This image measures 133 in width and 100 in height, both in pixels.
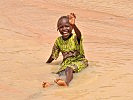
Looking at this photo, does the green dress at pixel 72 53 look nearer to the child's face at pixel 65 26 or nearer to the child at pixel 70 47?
the child at pixel 70 47

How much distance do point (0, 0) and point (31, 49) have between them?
619 centimetres

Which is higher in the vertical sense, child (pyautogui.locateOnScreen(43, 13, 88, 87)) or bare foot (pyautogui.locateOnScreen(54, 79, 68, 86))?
child (pyautogui.locateOnScreen(43, 13, 88, 87))

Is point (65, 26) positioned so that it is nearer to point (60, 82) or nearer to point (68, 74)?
point (68, 74)

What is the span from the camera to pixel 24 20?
1060 centimetres

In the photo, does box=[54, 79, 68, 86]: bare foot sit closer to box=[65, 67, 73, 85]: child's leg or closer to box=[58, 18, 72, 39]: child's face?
box=[65, 67, 73, 85]: child's leg

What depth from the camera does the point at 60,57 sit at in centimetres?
707

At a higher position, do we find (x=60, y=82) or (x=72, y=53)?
(x=72, y=53)

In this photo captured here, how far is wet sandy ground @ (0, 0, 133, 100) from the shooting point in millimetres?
5074

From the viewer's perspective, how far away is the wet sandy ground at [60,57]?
507 cm

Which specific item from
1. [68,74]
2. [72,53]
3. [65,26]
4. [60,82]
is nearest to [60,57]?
[72,53]

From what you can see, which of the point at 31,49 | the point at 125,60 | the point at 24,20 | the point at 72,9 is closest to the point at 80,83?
the point at 125,60

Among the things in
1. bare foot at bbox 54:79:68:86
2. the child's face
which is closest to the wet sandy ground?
bare foot at bbox 54:79:68:86

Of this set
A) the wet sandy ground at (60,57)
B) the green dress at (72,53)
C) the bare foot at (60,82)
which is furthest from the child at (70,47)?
the bare foot at (60,82)

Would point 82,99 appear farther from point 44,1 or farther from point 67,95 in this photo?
point 44,1
